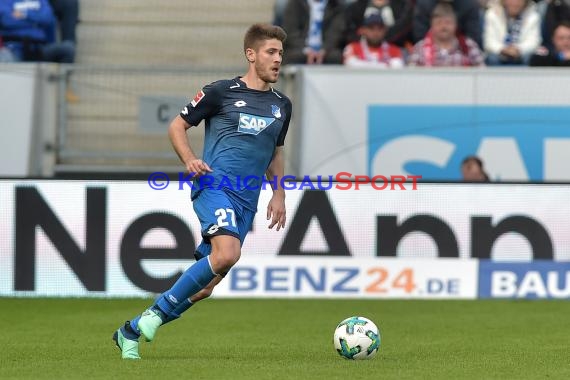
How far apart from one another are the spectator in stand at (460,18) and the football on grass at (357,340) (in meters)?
8.40

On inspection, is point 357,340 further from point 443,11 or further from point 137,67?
point 443,11

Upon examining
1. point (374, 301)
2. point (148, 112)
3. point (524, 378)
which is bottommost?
point (374, 301)

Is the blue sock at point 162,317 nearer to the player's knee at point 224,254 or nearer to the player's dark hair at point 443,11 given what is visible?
the player's knee at point 224,254

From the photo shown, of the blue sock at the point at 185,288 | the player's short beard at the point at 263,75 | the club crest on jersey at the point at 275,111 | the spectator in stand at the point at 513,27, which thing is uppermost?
the spectator in stand at the point at 513,27

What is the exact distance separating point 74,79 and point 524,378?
28.1 feet

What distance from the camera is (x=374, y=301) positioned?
42.5 feet

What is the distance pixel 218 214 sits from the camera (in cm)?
790

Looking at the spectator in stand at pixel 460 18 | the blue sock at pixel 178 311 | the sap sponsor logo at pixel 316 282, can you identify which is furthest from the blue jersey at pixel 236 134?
the spectator in stand at pixel 460 18

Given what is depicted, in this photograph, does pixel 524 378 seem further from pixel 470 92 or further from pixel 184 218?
pixel 470 92

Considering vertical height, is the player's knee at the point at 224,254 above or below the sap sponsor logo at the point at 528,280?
above

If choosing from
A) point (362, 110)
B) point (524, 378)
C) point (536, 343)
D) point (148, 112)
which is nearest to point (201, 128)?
point (148, 112)

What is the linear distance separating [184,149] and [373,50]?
785 centimetres

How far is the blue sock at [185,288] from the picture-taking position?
780cm

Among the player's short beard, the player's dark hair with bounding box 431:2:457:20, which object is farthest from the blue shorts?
the player's dark hair with bounding box 431:2:457:20
